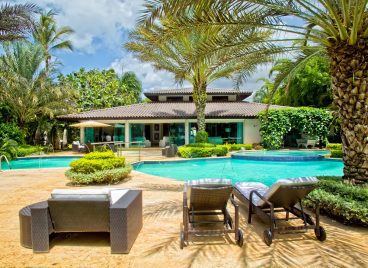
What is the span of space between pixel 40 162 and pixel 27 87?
7.26 metres

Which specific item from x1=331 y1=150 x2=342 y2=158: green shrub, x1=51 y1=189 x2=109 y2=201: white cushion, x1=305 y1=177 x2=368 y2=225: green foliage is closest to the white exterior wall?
x1=331 y1=150 x2=342 y2=158: green shrub

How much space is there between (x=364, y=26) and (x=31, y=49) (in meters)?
25.2

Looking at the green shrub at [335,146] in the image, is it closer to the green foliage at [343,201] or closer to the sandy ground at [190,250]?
the green foliage at [343,201]

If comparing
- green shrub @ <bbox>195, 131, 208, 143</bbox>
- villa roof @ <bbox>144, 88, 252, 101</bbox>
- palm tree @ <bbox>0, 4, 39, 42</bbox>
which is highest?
palm tree @ <bbox>0, 4, 39, 42</bbox>

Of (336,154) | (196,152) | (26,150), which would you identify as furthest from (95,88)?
(336,154)

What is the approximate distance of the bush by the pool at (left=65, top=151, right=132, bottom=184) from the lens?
9.51 metres

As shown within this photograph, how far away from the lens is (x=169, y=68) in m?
19.9

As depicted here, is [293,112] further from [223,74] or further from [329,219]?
[329,219]

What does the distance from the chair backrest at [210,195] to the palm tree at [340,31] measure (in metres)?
3.45

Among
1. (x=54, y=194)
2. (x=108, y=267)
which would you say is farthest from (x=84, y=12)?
(x=108, y=267)

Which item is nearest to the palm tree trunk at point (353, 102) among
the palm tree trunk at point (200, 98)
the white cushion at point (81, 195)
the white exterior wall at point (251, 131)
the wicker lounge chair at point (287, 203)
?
the wicker lounge chair at point (287, 203)

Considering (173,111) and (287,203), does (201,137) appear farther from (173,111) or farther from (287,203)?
(287,203)

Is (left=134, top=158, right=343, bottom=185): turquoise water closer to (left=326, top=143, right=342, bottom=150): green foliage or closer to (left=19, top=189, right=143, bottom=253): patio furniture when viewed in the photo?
(left=326, top=143, right=342, bottom=150): green foliage

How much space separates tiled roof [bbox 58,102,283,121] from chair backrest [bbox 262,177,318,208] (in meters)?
19.6
